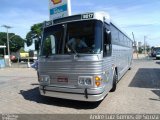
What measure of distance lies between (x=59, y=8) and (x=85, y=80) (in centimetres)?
870

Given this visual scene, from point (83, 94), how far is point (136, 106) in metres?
1.78

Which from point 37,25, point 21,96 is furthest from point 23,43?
point 21,96

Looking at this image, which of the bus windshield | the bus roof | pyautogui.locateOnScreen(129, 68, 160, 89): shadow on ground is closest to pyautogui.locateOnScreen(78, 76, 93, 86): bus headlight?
the bus windshield

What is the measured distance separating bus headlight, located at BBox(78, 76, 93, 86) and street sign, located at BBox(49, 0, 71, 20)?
766 cm

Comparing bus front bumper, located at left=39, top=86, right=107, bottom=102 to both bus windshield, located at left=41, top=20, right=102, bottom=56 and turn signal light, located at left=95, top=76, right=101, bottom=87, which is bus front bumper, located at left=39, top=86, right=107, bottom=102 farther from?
bus windshield, located at left=41, top=20, right=102, bottom=56

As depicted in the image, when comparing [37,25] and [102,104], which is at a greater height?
[37,25]

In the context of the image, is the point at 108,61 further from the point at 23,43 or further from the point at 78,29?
the point at 23,43

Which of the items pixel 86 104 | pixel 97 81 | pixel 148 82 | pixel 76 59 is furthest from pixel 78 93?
pixel 148 82

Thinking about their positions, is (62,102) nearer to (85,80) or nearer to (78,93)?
(78,93)

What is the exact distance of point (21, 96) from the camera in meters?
10.7

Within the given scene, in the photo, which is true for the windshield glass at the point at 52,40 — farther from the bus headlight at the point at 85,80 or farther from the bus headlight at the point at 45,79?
the bus headlight at the point at 85,80

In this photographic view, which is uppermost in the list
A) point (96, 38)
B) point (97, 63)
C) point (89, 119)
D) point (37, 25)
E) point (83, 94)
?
point (37, 25)

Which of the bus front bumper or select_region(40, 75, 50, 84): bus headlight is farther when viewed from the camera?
select_region(40, 75, 50, 84): bus headlight

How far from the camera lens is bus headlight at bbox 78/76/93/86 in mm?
7906
